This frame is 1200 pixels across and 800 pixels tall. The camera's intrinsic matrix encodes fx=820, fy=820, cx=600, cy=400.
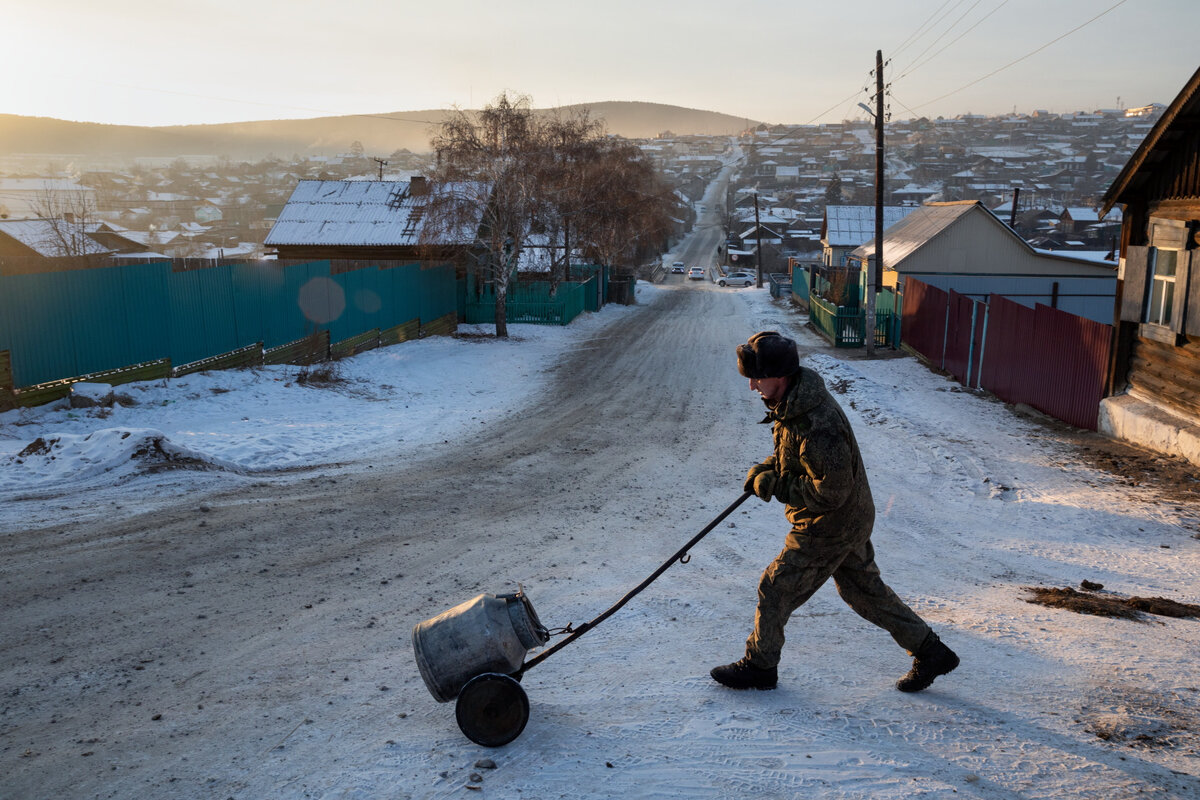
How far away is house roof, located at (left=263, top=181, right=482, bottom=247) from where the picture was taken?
3116 centimetres

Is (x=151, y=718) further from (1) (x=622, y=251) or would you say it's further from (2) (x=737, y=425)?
(1) (x=622, y=251)

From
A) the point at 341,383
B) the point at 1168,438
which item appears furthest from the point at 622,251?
the point at 1168,438

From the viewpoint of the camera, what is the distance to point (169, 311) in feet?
48.8

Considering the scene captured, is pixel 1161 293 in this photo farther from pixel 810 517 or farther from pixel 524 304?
pixel 524 304

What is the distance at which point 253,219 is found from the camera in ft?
376

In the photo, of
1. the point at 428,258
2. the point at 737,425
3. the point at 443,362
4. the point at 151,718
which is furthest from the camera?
the point at 428,258

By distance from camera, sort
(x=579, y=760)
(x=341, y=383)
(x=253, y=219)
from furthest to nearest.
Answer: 1. (x=253, y=219)
2. (x=341, y=383)
3. (x=579, y=760)

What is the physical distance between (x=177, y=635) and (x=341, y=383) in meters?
11.4

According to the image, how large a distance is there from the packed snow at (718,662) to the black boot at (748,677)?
0.22 feet

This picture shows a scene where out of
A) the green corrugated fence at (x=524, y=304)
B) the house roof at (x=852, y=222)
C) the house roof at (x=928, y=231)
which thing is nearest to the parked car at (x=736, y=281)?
the house roof at (x=852, y=222)

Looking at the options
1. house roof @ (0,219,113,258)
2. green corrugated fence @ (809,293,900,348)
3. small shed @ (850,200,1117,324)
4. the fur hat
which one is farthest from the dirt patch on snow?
house roof @ (0,219,113,258)

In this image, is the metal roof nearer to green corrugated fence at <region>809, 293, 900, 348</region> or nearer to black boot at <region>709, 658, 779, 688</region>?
green corrugated fence at <region>809, 293, 900, 348</region>

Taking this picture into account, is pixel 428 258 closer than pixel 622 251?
Yes

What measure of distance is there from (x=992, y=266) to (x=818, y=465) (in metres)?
27.9
